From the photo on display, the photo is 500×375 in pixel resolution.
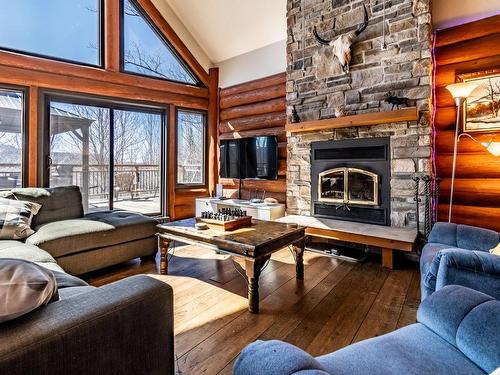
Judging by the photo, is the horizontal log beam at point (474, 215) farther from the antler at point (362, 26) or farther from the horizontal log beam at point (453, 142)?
the antler at point (362, 26)

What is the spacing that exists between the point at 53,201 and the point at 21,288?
273 centimetres

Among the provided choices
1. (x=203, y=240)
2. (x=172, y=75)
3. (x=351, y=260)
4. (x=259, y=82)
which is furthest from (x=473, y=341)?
(x=172, y=75)

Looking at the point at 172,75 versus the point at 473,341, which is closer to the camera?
the point at 473,341

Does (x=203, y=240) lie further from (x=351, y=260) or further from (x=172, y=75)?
(x=172, y=75)

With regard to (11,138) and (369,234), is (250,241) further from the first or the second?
(11,138)

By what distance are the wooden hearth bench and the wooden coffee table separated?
797 millimetres

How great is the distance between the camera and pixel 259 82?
15.9 ft

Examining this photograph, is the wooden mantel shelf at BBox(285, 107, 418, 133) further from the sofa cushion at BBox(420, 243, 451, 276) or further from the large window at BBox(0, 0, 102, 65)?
the large window at BBox(0, 0, 102, 65)

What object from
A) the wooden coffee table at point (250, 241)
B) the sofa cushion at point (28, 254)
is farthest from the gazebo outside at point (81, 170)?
the wooden coffee table at point (250, 241)

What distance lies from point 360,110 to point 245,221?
2053mm

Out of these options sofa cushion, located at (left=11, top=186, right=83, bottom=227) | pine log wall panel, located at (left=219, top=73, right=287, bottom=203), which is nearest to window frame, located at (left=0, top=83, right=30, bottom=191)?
sofa cushion, located at (left=11, top=186, right=83, bottom=227)

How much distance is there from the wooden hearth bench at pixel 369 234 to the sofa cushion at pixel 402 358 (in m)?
1.88

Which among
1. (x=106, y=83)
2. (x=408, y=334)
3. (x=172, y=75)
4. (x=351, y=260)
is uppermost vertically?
(x=172, y=75)

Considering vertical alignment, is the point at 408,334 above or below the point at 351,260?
above
